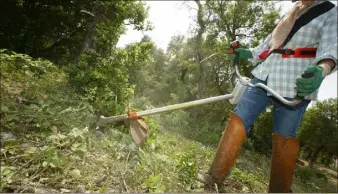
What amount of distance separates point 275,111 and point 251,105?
0.25 metres

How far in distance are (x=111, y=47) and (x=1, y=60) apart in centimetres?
415

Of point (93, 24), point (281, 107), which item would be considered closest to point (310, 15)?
point (281, 107)

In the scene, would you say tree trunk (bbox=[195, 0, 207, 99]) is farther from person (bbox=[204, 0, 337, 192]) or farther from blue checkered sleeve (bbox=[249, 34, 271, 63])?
person (bbox=[204, 0, 337, 192])

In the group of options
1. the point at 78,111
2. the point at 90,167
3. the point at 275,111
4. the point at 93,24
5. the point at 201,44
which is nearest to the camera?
the point at 90,167

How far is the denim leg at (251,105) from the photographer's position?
8.73 ft

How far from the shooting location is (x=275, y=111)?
8.80ft

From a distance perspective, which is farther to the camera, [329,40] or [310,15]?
[310,15]

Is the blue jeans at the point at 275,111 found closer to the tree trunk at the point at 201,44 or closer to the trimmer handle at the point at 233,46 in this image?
the trimmer handle at the point at 233,46

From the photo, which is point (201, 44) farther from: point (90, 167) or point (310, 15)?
point (90, 167)

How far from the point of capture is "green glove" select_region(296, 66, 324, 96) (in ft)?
6.59

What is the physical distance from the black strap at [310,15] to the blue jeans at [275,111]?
592 mm

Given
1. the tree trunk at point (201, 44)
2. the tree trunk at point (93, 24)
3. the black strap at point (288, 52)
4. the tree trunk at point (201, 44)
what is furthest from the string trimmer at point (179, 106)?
the tree trunk at point (201, 44)

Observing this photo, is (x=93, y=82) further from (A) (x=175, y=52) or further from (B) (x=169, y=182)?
(A) (x=175, y=52)

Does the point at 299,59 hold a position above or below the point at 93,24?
below
